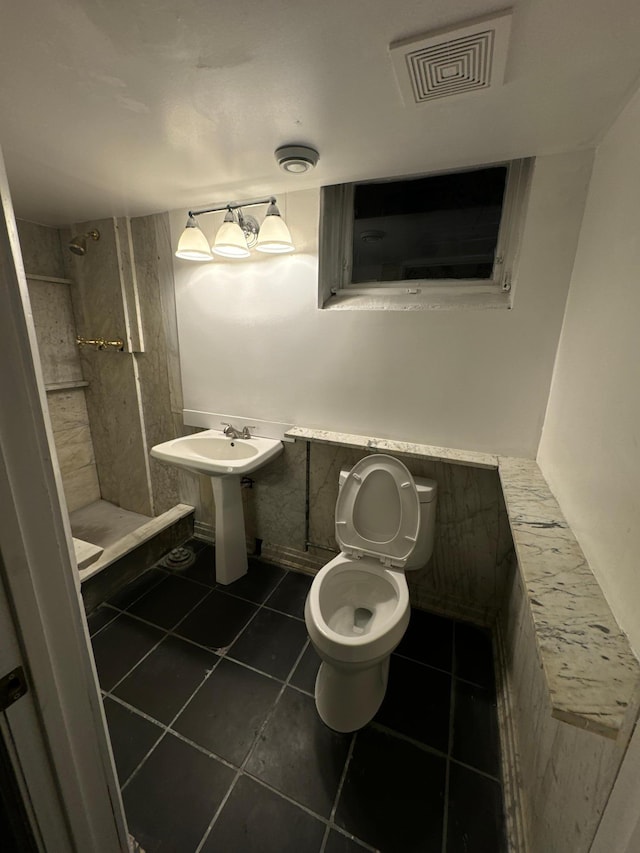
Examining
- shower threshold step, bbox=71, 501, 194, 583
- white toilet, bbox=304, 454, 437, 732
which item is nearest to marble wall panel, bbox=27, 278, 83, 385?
shower threshold step, bbox=71, 501, 194, 583

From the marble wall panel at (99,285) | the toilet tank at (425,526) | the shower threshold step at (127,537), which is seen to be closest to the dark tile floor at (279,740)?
the shower threshold step at (127,537)

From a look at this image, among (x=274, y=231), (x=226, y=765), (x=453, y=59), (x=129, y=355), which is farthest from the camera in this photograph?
(x=129, y=355)

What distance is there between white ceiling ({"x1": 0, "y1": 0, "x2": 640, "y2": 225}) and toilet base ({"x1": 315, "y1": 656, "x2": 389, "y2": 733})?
175 cm

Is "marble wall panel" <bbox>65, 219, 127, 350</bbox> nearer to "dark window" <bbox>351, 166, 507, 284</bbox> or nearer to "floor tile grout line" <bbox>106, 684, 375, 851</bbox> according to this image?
"dark window" <bbox>351, 166, 507, 284</bbox>

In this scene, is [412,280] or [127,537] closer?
[412,280]

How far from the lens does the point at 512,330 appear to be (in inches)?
53.1

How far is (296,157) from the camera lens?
118 centimetres

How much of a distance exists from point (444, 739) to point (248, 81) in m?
2.15

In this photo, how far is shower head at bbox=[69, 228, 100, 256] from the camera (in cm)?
201

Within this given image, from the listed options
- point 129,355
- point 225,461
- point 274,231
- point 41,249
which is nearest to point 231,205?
point 274,231

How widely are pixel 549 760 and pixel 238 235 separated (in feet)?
6.65

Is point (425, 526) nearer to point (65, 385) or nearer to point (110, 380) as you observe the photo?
point (110, 380)

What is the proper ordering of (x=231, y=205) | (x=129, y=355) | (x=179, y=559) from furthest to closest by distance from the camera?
(x=129, y=355)
(x=179, y=559)
(x=231, y=205)

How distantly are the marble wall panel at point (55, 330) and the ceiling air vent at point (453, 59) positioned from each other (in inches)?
92.5
